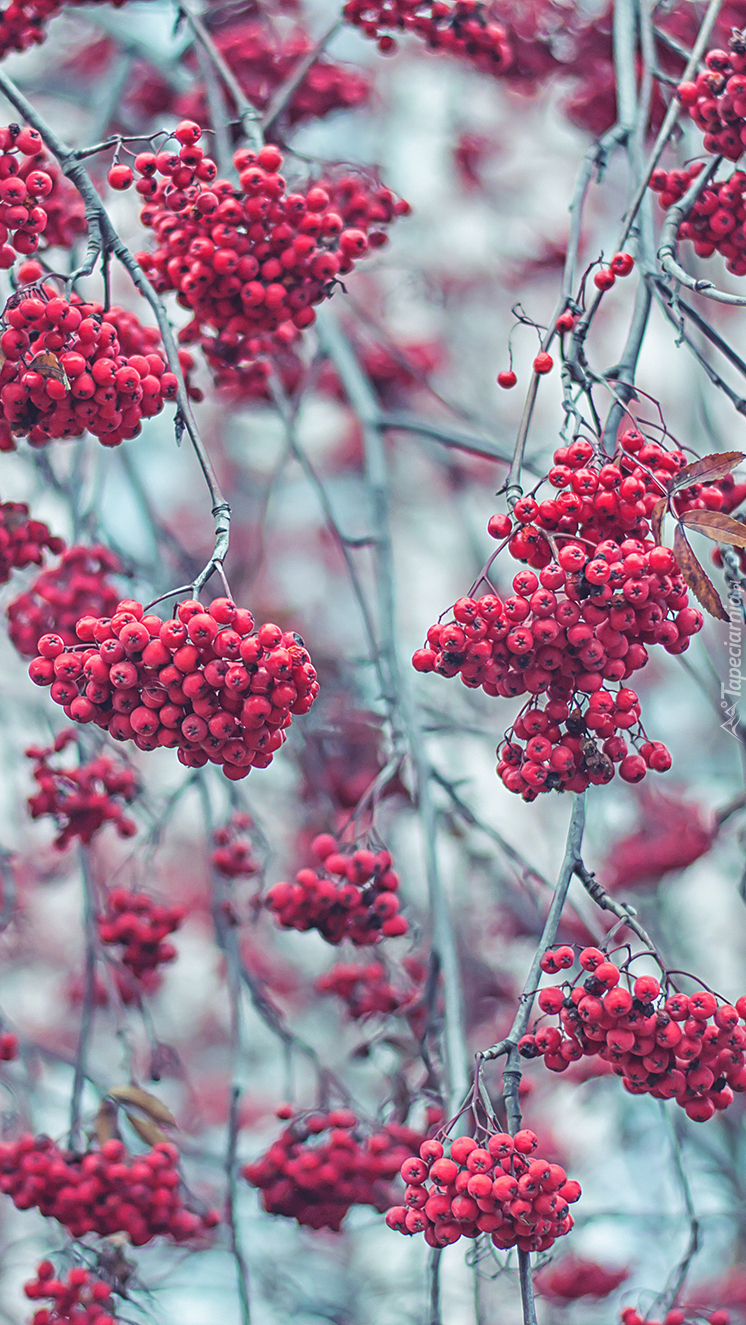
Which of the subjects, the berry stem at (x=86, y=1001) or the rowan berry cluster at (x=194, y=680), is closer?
the rowan berry cluster at (x=194, y=680)

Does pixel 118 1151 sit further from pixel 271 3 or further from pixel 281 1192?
pixel 271 3

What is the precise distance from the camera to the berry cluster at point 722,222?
1.67 metres

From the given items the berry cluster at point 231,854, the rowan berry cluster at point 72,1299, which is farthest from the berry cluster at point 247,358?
the rowan berry cluster at point 72,1299

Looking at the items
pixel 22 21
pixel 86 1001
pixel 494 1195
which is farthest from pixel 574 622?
pixel 22 21

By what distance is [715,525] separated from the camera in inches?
53.8

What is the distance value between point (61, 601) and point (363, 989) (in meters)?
1.06

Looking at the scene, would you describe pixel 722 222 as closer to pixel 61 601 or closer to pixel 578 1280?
pixel 61 601

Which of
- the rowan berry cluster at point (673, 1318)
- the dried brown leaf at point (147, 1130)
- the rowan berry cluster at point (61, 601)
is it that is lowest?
the rowan berry cluster at point (673, 1318)

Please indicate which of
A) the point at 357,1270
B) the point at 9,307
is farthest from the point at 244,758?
the point at 357,1270

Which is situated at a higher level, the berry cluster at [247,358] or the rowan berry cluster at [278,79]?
the rowan berry cluster at [278,79]

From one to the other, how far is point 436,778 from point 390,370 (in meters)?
2.29

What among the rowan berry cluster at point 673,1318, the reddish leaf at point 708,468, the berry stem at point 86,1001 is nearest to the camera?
the reddish leaf at point 708,468

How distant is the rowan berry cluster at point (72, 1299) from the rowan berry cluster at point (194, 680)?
1202 millimetres

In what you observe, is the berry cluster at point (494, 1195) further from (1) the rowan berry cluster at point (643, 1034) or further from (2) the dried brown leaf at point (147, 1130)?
(2) the dried brown leaf at point (147, 1130)
